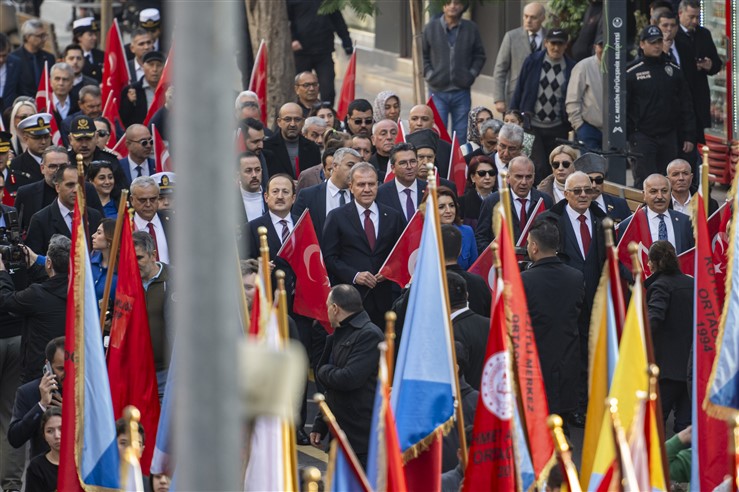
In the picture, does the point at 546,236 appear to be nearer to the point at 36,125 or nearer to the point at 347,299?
the point at 347,299

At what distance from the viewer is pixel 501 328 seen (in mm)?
7805

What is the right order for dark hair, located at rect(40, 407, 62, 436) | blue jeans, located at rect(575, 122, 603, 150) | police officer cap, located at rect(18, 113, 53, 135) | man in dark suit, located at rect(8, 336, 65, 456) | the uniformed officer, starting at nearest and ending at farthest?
dark hair, located at rect(40, 407, 62, 436) → man in dark suit, located at rect(8, 336, 65, 456) → police officer cap, located at rect(18, 113, 53, 135) → the uniformed officer → blue jeans, located at rect(575, 122, 603, 150)

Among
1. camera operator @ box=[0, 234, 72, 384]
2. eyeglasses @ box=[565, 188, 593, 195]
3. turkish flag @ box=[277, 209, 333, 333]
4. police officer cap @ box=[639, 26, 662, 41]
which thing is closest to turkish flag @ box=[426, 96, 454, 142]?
police officer cap @ box=[639, 26, 662, 41]

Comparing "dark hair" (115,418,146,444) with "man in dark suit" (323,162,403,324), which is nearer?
"dark hair" (115,418,146,444)

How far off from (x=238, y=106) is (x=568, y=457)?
876 cm

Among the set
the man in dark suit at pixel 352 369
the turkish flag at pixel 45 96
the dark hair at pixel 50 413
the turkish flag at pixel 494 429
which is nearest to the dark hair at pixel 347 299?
the man in dark suit at pixel 352 369

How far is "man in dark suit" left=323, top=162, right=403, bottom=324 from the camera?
1193 cm

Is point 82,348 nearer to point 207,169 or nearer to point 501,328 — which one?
point 501,328

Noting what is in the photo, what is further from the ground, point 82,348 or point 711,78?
point 711,78

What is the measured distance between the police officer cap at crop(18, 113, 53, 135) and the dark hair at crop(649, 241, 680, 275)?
5.77 meters

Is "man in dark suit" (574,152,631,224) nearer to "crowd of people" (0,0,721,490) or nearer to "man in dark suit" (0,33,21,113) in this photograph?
"crowd of people" (0,0,721,490)

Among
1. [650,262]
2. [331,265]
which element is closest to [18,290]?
[331,265]

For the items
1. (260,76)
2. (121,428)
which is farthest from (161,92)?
(121,428)

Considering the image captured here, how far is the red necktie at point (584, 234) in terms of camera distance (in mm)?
11742
